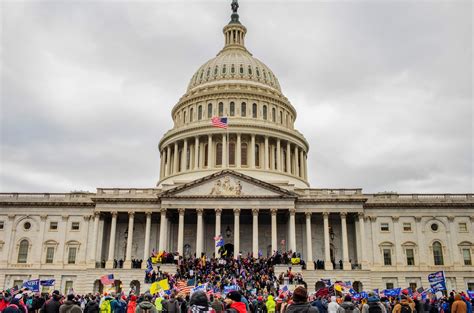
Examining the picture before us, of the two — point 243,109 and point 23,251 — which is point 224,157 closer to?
point 243,109

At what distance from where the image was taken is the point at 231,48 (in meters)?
92.5

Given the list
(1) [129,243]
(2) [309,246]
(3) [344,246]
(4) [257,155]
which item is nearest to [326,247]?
(2) [309,246]

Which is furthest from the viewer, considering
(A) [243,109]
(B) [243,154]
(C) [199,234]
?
(A) [243,109]

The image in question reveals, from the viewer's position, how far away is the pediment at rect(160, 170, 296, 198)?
59781 millimetres

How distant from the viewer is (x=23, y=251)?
63875 millimetres

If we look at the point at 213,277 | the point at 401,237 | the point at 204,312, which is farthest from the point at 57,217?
the point at 204,312

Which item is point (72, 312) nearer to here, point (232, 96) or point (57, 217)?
point (57, 217)

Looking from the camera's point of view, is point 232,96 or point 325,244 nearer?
point 325,244

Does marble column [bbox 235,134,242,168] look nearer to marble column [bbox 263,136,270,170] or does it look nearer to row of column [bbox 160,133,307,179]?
row of column [bbox 160,133,307,179]

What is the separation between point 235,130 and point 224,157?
203 inches

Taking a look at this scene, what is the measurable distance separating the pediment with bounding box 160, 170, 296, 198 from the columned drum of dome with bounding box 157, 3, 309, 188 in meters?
8.45

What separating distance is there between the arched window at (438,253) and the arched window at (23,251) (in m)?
54.7

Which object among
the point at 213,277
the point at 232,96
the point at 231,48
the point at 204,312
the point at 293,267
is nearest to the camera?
the point at 204,312

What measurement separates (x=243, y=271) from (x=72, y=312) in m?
32.9
